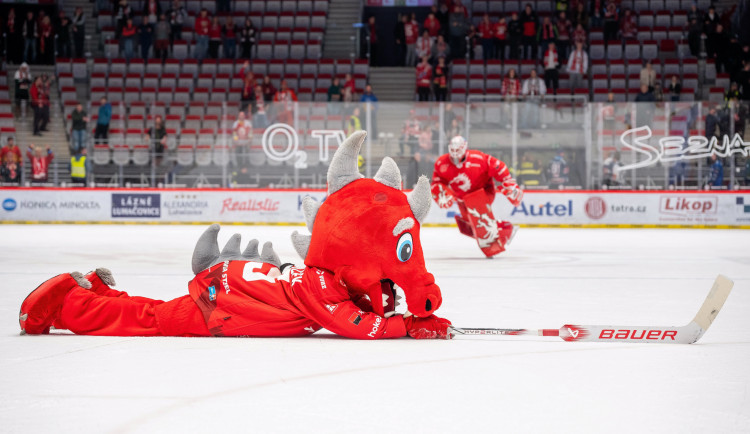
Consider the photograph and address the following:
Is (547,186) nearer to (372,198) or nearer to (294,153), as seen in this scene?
(294,153)

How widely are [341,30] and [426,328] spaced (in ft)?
69.6

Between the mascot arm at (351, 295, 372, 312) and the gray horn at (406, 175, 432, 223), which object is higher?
the gray horn at (406, 175, 432, 223)

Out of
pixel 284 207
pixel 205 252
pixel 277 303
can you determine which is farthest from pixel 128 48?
pixel 277 303

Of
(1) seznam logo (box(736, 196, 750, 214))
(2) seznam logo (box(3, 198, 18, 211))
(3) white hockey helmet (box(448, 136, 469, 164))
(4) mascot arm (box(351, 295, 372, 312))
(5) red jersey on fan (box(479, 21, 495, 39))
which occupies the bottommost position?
(2) seznam logo (box(3, 198, 18, 211))

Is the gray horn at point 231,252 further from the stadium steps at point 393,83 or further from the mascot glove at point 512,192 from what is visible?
the stadium steps at point 393,83

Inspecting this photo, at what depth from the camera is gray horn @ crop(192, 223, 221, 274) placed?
461cm

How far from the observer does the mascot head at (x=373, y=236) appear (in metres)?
4.43

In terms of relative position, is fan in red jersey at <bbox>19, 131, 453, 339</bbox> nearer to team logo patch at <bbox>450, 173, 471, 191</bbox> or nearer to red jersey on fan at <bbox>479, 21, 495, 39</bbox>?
team logo patch at <bbox>450, 173, 471, 191</bbox>

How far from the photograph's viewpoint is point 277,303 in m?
4.47

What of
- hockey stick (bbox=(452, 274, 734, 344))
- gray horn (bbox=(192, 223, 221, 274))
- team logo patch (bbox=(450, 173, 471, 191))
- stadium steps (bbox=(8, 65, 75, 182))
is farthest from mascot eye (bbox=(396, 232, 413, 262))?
stadium steps (bbox=(8, 65, 75, 182))

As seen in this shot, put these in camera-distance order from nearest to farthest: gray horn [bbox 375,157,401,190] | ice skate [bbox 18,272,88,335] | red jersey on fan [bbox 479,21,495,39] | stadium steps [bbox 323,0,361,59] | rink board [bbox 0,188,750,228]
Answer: ice skate [bbox 18,272,88,335], gray horn [bbox 375,157,401,190], rink board [bbox 0,188,750,228], red jersey on fan [bbox 479,21,495,39], stadium steps [bbox 323,0,361,59]

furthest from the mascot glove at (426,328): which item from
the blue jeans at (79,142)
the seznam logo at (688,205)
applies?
the blue jeans at (79,142)

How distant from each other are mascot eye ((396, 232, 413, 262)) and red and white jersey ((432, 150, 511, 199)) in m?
6.32

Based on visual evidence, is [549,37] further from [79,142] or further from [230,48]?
[79,142]
